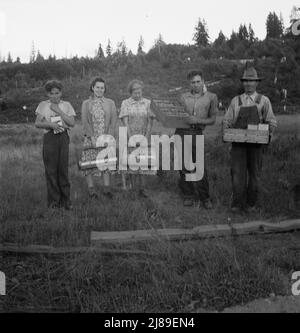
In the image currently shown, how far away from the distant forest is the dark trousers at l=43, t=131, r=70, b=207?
181 inches

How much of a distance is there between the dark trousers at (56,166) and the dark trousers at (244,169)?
2.41m

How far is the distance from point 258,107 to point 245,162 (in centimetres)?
78

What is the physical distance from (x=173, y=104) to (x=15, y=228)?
9.33 feet

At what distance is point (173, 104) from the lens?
20.2ft

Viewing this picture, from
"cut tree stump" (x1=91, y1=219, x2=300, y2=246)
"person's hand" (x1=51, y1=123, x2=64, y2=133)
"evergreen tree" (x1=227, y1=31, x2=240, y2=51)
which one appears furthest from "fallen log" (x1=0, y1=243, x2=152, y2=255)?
"evergreen tree" (x1=227, y1=31, x2=240, y2=51)

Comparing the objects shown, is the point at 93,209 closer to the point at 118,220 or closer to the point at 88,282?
the point at 118,220

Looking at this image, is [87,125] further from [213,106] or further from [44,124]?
[213,106]

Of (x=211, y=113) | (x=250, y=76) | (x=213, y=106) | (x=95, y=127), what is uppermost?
(x=250, y=76)

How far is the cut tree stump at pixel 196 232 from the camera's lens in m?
4.63

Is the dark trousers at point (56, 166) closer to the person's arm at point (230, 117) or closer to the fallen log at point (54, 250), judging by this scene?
the fallen log at point (54, 250)

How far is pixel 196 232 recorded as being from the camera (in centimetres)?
475

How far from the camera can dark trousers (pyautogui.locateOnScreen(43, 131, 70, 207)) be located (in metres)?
5.84

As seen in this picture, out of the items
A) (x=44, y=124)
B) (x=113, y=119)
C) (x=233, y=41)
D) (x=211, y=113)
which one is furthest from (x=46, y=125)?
(x=233, y=41)

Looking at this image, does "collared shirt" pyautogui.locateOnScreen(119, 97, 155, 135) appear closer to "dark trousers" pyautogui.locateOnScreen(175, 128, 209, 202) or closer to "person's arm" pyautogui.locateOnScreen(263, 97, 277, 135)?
"dark trousers" pyautogui.locateOnScreen(175, 128, 209, 202)
